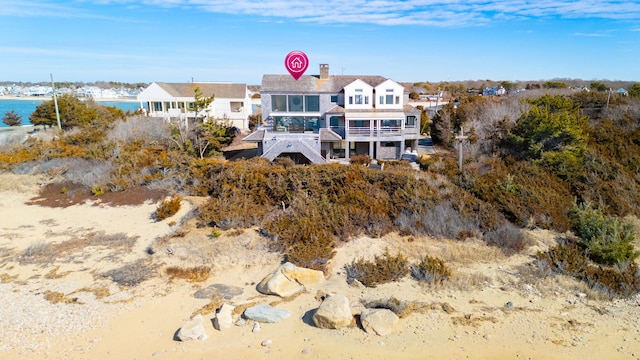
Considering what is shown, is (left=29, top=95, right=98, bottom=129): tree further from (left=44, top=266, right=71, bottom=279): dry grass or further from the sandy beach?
(left=44, top=266, right=71, bottom=279): dry grass

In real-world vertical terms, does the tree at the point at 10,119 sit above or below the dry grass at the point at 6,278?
above

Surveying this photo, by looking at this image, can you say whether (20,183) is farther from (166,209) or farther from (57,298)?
(57,298)

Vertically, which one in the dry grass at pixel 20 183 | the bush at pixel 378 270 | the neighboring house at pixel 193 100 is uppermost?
the neighboring house at pixel 193 100

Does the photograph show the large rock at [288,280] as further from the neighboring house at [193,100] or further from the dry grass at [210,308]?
the neighboring house at [193,100]

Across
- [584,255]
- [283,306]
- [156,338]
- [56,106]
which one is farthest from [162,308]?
[56,106]

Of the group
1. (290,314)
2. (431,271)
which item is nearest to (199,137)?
(290,314)

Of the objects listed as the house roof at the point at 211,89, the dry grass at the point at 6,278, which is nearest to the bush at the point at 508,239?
the dry grass at the point at 6,278
